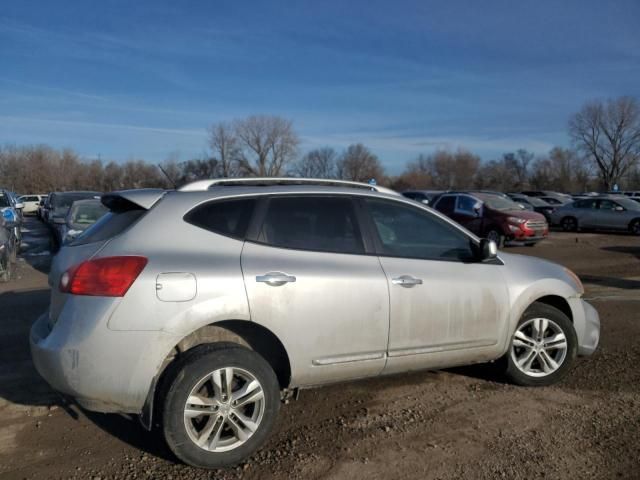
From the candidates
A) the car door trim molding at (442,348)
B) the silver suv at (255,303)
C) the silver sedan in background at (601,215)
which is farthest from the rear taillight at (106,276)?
the silver sedan in background at (601,215)

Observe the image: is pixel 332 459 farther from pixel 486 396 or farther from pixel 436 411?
pixel 486 396

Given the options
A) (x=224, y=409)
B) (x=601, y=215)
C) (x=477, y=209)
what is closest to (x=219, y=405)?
(x=224, y=409)

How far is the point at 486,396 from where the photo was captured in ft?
15.0

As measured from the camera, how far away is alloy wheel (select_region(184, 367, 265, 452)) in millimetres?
3414

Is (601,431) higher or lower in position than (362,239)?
lower

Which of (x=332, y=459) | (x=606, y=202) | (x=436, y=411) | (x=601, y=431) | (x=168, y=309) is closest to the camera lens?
(x=168, y=309)

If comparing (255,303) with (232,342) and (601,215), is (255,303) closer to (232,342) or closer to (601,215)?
(232,342)

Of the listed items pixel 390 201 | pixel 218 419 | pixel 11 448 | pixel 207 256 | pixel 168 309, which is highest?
pixel 390 201

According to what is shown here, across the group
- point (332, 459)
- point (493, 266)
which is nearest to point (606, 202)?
point (493, 266)

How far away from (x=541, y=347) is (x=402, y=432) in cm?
A: 159

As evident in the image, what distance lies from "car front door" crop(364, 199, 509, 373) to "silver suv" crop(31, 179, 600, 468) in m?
0.01

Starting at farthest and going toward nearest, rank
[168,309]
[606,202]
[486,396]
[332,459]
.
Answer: [606,202]
[486,396]
[332,459]
[168,309]

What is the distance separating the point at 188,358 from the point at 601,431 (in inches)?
115

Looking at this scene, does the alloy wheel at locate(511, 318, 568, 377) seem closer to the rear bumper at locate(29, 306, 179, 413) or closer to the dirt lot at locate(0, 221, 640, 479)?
the dirt lot at locate(0, 221, 640, 479)
